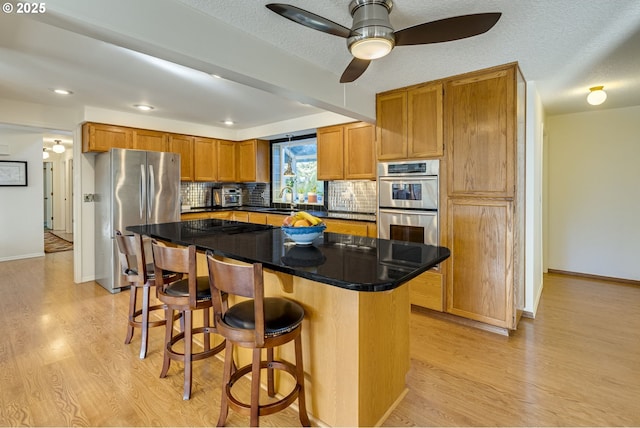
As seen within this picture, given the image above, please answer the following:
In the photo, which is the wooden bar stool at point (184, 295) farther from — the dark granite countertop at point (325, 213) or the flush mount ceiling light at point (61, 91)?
the flush mount ceiling light at point (61, 91)

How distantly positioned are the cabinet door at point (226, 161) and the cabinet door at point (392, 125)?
3.13 metres

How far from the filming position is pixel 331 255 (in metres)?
1.86

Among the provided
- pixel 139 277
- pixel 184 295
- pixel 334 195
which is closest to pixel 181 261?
pixel 184 295

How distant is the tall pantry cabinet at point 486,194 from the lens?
2.81 meters

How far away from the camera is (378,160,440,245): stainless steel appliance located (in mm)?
3234

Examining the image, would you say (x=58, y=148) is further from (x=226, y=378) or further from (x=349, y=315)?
(x=349, y=315)

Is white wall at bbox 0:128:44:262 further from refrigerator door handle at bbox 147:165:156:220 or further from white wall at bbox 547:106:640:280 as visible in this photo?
white wall at bbox 547:106:640:280

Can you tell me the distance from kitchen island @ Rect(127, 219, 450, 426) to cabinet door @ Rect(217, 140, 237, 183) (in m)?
3.80

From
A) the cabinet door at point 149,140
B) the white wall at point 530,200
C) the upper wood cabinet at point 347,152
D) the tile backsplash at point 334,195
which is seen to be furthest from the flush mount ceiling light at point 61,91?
the white wall at point 530,200

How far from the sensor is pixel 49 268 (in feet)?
17.3

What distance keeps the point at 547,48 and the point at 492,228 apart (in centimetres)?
148

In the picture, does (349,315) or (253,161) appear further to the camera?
(253,161)

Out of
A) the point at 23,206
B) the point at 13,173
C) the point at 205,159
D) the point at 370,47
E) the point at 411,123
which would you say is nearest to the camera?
the point at 370,47

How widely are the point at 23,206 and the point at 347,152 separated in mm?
6298
